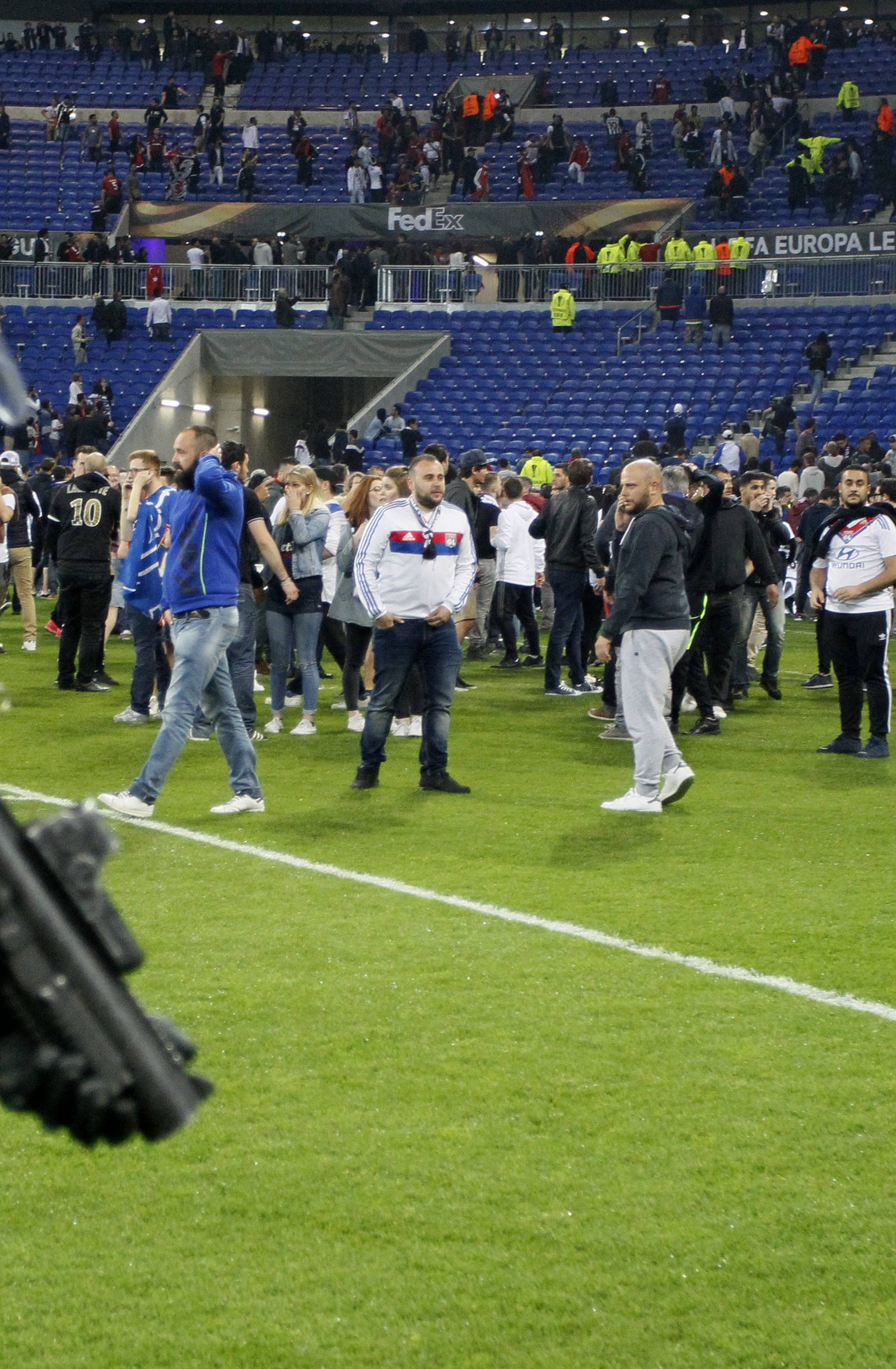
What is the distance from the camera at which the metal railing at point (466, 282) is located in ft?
105

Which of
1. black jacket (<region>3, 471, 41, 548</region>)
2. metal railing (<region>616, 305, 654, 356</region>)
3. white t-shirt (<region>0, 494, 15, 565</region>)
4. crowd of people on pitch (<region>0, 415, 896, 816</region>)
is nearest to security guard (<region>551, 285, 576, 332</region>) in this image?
metal railing (<region>616, 305, 654, 356</region>)

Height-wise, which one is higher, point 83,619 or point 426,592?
point 426,592

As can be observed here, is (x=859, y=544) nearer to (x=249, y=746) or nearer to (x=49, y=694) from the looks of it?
(x=249, y=746)

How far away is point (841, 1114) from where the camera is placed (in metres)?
4.53

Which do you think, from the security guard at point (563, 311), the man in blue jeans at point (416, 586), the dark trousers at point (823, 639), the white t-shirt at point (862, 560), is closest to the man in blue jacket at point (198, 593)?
the man in blue jeans at point (416, 586)

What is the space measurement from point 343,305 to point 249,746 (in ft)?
88.4

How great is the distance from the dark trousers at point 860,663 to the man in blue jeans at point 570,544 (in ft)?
8.20

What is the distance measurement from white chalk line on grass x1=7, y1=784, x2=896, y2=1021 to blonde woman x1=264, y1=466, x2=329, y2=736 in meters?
2.61

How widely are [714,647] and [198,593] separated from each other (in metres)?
5.37

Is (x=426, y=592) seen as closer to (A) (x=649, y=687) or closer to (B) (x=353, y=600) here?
(A) (x=649, y=687)

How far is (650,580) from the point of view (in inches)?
346

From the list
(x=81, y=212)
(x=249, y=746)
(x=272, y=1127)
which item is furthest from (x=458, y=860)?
(x=81, y=212)

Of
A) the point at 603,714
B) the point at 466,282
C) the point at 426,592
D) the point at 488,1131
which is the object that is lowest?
the point at 603,714

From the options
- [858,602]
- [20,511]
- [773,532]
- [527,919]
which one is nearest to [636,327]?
[20,511]
